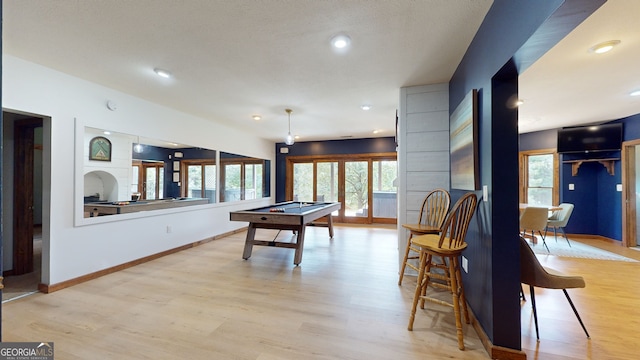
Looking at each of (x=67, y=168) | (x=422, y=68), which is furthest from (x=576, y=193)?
(x=67, y=168)

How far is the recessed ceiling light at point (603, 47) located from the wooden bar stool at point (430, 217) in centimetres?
191

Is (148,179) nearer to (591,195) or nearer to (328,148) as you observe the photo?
(328,148)

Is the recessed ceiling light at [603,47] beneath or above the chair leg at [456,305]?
above

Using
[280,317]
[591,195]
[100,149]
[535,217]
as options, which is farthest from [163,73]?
[591,195]

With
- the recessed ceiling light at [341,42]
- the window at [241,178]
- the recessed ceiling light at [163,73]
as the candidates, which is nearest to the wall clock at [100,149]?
the recessed ceiling light at [163,73]

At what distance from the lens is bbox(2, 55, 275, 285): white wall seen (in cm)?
281

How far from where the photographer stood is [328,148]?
7.58 m

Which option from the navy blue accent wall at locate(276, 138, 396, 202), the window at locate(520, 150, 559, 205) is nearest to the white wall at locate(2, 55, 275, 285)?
the navy blue accent wall at locate(276, 138, 396, 202)

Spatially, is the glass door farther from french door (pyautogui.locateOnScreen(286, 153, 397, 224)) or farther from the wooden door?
the wooden door

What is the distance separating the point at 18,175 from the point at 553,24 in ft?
18.4

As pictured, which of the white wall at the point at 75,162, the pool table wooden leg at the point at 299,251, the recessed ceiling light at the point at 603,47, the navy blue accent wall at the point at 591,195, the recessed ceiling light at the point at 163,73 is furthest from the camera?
the navy blue accent wall at the point at 591,195

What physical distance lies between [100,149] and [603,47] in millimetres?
5753

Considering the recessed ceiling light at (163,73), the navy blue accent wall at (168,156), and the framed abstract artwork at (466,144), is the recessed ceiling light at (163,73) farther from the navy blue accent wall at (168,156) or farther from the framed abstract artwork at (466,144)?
the framed abstract artwork at (466,144)

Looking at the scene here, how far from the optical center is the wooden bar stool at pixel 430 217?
289cm
